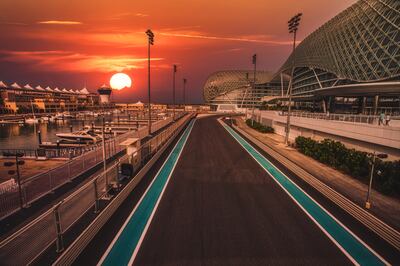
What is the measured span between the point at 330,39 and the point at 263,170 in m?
67.4

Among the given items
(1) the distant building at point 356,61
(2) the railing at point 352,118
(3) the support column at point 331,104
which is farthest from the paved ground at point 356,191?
(3) the support column at point 331,104

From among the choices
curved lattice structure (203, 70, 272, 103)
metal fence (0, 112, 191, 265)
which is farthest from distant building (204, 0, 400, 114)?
curved lattice structure (203, 70, 272, 103)

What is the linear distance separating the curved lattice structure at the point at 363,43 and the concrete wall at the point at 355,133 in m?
22.4

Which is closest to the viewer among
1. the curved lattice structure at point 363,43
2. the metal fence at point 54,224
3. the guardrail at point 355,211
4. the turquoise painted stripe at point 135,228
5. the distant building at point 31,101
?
the metal fence at point 54,224

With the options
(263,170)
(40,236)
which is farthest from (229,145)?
(40,236)

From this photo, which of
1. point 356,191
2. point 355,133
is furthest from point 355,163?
point 355,133

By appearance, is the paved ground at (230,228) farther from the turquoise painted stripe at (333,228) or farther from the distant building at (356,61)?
the distant building at (356,61)

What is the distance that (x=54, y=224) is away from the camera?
6699 mm

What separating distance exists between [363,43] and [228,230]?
195 ft

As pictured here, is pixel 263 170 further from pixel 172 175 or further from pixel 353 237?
pixel 353 237

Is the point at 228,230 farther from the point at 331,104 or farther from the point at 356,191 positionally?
the point at 331,104

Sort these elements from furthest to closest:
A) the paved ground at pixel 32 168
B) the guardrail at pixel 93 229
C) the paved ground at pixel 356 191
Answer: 1. the paved ground at pixel 32 168
2. the paved ground at pixel 356 191
3. the guardrail at pixel 93 229

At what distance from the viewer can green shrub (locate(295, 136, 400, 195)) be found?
12203mm

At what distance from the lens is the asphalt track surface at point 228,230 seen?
732cm
